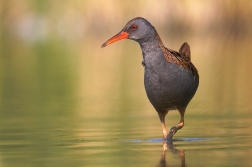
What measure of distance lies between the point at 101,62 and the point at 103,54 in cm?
523

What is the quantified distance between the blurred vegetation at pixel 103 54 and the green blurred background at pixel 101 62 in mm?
23

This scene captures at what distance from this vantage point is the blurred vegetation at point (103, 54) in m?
16.4

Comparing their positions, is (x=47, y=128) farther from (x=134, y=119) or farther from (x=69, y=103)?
(x=69, y=103)

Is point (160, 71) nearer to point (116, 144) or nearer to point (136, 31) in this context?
point (136, 31)

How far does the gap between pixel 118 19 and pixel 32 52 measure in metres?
3.70

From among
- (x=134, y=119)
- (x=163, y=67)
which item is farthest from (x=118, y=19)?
(x=163, y=67)

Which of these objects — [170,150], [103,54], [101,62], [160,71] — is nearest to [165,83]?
[160,71]

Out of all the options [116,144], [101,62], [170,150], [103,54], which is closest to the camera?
[170,150]

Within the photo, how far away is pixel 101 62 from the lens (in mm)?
28062

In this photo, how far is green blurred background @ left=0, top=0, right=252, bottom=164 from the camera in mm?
14117

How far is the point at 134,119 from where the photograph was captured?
13.2 metres

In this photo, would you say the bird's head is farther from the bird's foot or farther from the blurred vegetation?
the blurred vegetation

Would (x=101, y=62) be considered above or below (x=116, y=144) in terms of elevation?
above

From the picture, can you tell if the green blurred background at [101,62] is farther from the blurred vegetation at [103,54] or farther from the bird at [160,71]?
the bird at [160,71]
